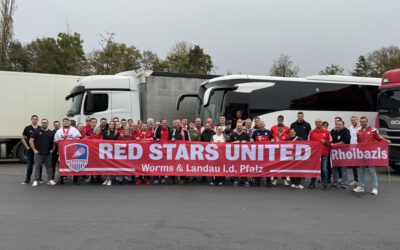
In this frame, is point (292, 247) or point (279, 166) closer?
point (292, 247)

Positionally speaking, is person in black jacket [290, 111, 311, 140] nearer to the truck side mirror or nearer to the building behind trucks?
the building behind trucks

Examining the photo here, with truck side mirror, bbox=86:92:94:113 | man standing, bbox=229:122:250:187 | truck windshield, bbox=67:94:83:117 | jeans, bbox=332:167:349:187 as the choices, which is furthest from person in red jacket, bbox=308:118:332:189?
truck windshield, bbox=67:94:83:117

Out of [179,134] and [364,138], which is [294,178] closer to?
[364,138]

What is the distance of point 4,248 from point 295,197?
21.5 ft

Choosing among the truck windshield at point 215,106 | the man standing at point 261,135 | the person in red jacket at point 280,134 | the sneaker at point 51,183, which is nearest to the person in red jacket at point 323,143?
the person in red jacket at point 280,134

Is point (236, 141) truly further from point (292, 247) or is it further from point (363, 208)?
point (292, 247)

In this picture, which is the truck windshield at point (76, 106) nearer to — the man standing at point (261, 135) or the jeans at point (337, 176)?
the man standing at point (261, 135)

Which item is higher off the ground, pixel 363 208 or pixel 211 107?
pixel 211 107

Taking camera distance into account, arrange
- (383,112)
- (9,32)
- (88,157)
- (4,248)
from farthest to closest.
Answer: (9,32), (383,112), (88,157), (4,248)

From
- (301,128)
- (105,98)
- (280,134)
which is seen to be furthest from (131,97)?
(301,128)

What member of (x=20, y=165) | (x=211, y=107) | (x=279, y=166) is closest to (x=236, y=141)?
(x=279, y=166)

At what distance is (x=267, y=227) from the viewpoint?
718 cm

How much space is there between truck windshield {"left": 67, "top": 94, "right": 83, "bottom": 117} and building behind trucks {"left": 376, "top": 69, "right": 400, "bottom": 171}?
447 inches

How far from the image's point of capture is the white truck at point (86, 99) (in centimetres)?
1672
